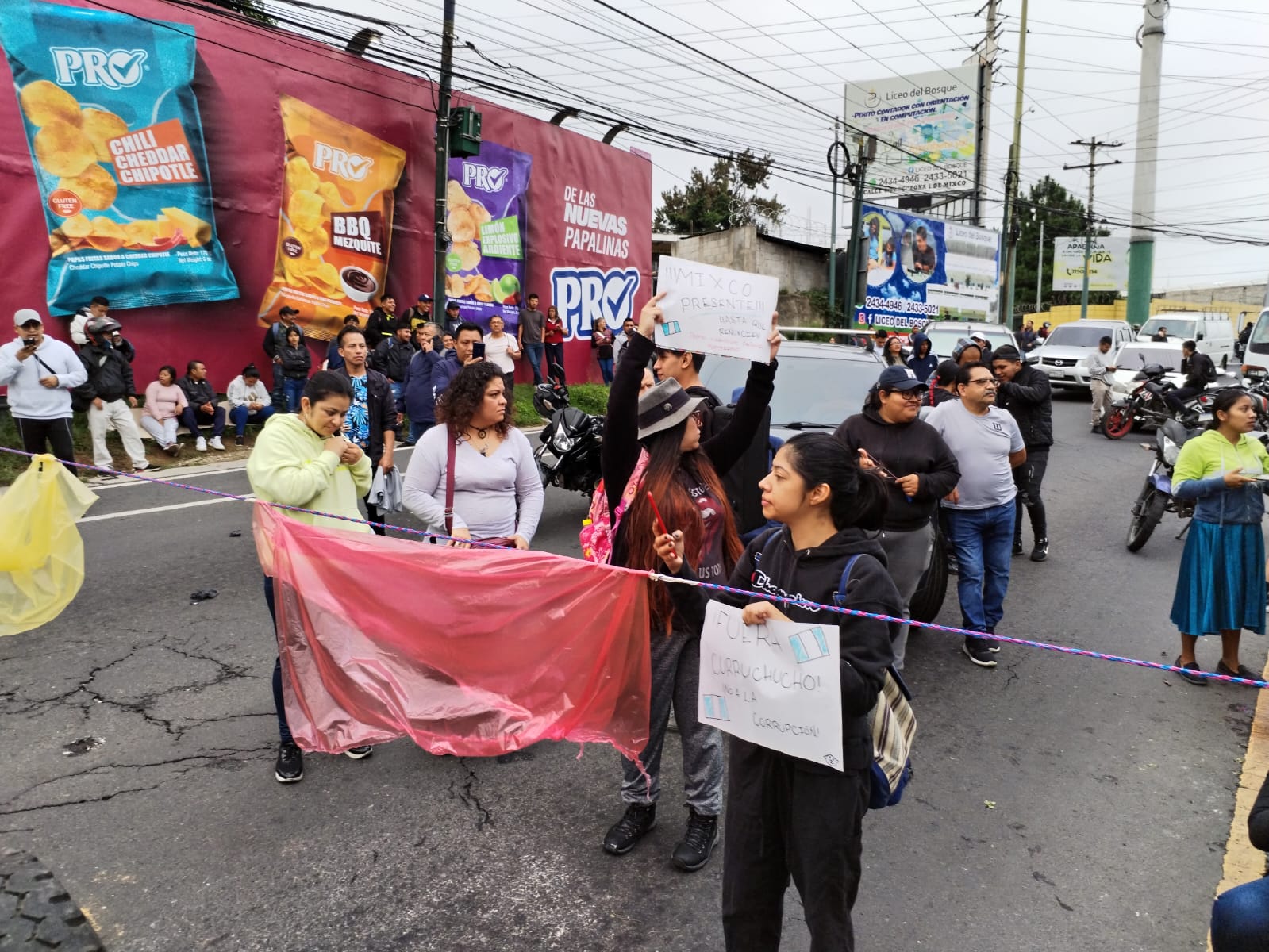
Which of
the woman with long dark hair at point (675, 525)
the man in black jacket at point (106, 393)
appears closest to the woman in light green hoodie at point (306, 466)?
the woman with long dark hair at point (675, 525)

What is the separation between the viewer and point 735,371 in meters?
7.39

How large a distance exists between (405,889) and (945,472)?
332 centimetres

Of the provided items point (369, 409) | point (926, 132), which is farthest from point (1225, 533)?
point (926, 132)

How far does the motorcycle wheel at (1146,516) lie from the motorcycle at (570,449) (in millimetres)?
4999

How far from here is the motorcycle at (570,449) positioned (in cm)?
833

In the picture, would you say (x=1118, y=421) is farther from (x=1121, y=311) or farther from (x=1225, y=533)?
(x=1121, y=311)

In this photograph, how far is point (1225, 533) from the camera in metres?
5.20

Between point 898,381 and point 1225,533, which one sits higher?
point 898,381

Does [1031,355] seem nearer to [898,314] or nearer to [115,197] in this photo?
[898,314]

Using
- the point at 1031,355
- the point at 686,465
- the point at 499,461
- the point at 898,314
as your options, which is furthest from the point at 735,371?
the point at 898,314

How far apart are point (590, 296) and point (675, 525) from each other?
2012 cm

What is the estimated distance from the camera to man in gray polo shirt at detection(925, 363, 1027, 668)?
5543mm

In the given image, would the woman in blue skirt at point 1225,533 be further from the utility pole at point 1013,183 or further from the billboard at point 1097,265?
the billboard at point 1097,265

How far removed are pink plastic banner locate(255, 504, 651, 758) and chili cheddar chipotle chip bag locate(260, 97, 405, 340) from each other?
40.9 ft
